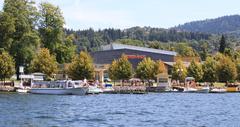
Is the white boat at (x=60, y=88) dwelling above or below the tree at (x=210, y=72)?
below

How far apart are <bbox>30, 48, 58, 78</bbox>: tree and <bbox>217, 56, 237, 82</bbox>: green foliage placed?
4491cm

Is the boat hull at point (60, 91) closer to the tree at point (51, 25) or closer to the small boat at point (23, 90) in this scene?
the small boat at point (23, 90)

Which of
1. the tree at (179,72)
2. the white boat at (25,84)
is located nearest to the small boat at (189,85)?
the tree at (179,72)

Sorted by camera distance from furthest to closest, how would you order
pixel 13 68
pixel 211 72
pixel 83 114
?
1. pixel 211 72
2. pixel 13 68
3. pixel 83 114

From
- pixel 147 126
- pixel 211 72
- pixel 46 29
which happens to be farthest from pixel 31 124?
pixel 211 72

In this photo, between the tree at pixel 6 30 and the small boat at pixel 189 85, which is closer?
the tree at pixel 6 30

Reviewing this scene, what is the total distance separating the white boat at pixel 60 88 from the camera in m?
97.4

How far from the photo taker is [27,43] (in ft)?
368

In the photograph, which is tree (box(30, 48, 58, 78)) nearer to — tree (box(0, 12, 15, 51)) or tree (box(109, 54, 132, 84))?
tree (box(0, 12, 15, 51))

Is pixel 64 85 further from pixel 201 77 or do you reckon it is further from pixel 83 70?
pixel 201 77

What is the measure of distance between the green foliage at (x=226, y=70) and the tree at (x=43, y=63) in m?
44.9

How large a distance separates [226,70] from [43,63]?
160 ft

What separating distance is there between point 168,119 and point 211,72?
296 ft

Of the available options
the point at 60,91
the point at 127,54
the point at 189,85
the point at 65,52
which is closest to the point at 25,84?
the point at 60,91
